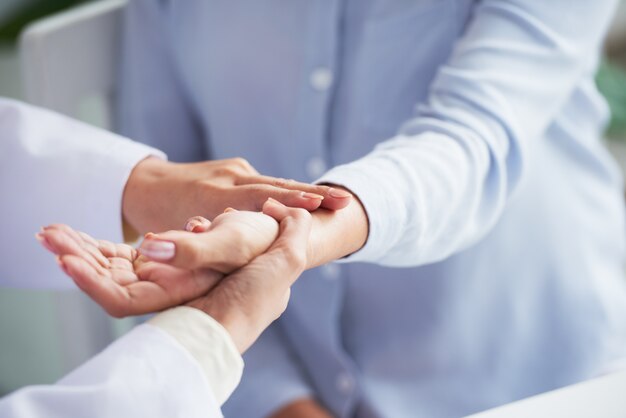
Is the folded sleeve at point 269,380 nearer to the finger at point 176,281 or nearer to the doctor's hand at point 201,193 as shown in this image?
the doctor's hand at point 201,193

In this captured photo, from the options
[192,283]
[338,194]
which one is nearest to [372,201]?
[338,194]

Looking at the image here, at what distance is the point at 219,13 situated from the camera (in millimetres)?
764

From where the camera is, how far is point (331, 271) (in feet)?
2.41

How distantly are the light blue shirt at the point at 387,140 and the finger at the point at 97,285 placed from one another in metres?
0.28

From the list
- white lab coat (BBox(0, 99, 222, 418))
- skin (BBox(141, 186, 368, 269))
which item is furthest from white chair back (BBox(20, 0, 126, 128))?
skin (BBox(141, 186, 368, 269))

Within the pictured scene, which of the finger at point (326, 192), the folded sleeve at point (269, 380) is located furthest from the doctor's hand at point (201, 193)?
the folded sleeve at point (269, 380)

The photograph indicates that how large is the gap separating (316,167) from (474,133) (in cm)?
17

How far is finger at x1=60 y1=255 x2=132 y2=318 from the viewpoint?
1.28 ft

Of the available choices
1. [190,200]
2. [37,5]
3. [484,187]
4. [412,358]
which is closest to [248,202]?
[190,200]

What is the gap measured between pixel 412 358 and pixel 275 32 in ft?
0.98

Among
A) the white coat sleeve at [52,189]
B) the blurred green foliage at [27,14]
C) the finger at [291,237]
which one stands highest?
the finger at [291,237]

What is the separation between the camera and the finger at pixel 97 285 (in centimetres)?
39

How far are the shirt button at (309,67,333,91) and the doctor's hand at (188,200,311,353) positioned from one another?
30cm

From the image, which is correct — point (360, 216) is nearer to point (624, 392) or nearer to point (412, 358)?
point (624, 392)
